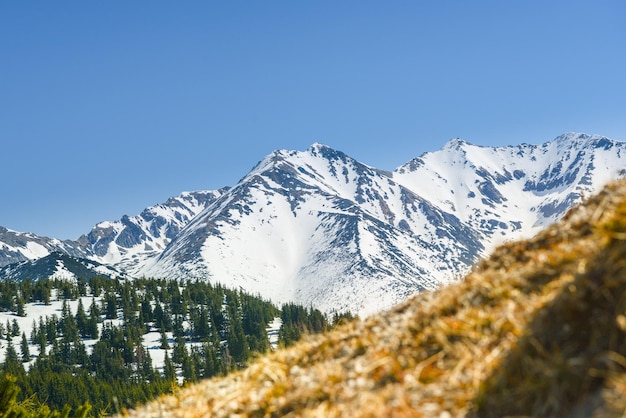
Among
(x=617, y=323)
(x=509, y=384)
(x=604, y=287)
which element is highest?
(x=604, y=287)

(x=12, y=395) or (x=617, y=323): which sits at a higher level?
(x=12, y=395)

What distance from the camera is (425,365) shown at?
5797mm

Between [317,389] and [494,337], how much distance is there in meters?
Result: 2.10

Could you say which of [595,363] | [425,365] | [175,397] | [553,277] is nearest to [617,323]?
[595,363]

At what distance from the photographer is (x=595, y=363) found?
181 inches

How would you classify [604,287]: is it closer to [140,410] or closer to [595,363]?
[595,363]

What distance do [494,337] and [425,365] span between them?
0.81 meters

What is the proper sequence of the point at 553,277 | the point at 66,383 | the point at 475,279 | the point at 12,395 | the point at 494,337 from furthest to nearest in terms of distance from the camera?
the point at 66,383 < the point at 12,395 < the point at 475,279 < the point at 553,277 < the point at 494,337

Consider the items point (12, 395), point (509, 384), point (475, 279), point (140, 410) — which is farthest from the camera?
point (12, 395)

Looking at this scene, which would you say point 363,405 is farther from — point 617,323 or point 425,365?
point 617,323

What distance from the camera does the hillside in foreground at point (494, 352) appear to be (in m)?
4.72

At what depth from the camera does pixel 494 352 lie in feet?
17.9

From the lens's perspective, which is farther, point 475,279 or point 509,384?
point 475,279

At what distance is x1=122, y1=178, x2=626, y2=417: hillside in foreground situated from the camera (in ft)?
15.5
